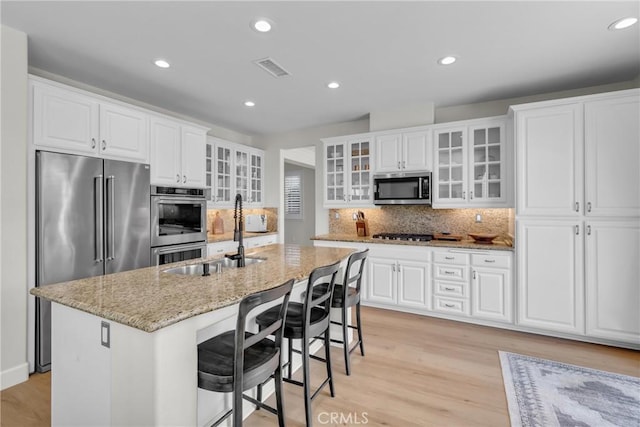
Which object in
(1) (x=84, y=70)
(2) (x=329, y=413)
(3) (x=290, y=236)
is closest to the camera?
(2) (x=329, y=413)

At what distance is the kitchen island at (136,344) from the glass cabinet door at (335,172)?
3.03 metres

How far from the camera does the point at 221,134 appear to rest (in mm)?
5309

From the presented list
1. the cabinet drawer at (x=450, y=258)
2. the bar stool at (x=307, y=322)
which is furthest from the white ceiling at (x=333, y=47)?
the cabinet drawer at (x=450, y=258)

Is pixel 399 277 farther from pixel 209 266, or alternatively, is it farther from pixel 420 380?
pixel 209 266

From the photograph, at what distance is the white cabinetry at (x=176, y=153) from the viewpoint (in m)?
3.53

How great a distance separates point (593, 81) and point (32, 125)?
17.6ft

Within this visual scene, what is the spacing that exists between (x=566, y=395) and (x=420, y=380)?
994 millimetres

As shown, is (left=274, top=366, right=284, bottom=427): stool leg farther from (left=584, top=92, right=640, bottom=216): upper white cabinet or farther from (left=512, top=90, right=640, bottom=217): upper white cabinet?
(left=584, top=92, right=640, bottom=216): upper white cabinet

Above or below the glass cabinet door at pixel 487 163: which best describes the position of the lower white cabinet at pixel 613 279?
below

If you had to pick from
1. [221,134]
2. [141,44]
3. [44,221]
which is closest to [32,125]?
[44,221]

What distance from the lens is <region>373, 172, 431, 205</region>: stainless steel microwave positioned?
13.3 ft

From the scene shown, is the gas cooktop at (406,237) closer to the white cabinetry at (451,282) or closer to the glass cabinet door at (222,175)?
the white cabinetry at (451,282)

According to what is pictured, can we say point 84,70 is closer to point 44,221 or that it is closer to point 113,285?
point 44,221

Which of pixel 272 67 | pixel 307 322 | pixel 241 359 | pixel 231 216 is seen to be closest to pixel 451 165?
pixel 272 67
